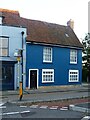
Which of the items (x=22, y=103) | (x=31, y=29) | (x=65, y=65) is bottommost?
(x=22, y=103)

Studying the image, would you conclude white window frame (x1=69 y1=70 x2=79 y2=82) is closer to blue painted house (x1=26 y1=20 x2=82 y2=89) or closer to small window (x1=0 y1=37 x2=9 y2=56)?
blue painted house (x1=26 y1=20 x2=82 y2=89)

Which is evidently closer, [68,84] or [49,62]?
[49,62]

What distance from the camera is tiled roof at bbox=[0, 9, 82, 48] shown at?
3409cm

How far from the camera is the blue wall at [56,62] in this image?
1289 inches

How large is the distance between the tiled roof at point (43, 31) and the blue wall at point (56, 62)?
2.60 ft

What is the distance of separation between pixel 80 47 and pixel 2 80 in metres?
11.6

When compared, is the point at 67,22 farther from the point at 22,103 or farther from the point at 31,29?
the point at 22,103

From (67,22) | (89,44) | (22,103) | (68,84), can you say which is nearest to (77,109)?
(22,103)

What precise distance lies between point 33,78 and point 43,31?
6.08m

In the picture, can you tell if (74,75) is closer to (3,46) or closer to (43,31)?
(43,31)

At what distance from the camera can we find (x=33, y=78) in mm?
32906

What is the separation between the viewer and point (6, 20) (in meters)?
34.0

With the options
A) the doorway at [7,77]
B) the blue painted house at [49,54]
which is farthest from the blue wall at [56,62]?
the doorway at [7,77]

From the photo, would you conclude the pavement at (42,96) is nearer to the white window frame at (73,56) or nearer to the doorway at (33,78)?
the doorway at (33,78)
